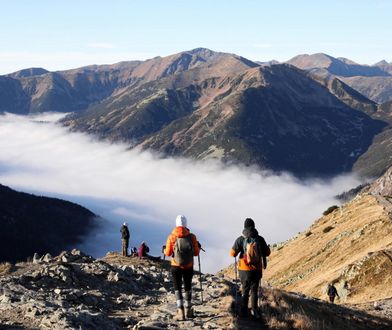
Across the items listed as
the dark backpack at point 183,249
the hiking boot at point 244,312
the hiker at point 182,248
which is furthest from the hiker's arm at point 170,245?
the hiking boot at point 244,312

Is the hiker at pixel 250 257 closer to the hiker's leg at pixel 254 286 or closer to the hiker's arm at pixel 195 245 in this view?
the hiker's leg at pixel 254 286

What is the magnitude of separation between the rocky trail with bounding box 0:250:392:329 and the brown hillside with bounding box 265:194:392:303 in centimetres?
1408

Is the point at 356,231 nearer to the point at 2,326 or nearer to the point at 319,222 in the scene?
the point at 319,222

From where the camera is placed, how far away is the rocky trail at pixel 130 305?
17375 mm

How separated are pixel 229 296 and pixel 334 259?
37.6 meters

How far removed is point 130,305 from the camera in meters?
22.6

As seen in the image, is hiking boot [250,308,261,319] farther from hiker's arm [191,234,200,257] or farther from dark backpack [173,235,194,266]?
dark backpack [173,235,194,266]

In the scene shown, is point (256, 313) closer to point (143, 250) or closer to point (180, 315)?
point (180, 315)

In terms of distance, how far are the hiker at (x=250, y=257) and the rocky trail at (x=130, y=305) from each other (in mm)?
995

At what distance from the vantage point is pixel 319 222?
274 ft

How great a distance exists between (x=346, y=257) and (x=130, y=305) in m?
37.3

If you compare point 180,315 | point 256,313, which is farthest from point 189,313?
point 256,313

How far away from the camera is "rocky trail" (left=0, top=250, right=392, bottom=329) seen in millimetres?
17375

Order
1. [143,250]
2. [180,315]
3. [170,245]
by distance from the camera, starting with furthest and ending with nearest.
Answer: [143,250] → [180,315] → [170,245]
